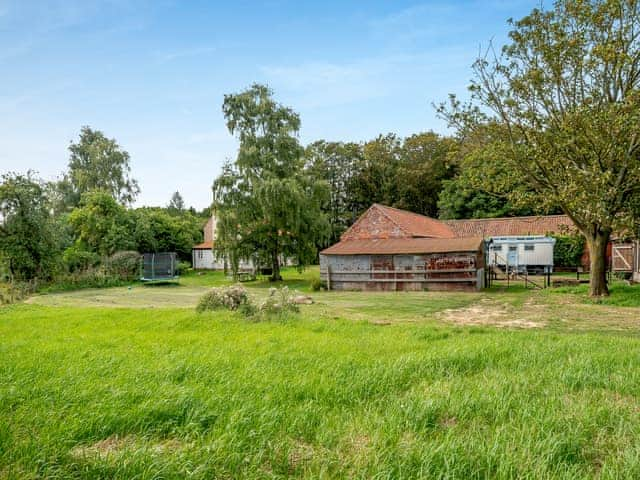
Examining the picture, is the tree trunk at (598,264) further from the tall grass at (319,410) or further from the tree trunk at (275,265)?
the tree trunk at (275,265)

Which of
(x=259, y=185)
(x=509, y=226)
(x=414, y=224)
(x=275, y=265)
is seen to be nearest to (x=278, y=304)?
(x=259, y=185)

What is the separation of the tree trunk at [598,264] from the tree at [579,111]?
1.3 inches

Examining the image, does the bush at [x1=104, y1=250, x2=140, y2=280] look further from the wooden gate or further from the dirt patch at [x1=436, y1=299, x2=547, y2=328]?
the wooden gate

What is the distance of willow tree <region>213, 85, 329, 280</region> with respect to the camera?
25.0m

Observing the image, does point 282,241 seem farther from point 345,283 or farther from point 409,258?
point 409,258

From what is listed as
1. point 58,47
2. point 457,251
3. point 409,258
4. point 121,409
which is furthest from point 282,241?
point 121,409

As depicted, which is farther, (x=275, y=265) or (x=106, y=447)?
(x=275, y=265)

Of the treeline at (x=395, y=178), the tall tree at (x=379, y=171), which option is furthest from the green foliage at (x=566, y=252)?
the tall tree at (x=379, y=171)

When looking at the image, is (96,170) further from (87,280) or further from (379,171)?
(379,171)

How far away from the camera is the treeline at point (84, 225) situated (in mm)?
22266

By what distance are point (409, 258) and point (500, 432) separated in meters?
18.4

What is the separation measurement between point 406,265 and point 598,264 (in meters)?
8.24

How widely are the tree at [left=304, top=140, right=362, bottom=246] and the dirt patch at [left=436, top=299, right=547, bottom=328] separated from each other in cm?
3711

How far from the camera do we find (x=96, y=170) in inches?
1670
